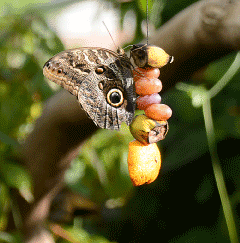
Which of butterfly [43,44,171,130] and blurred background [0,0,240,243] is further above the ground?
butterfly [43,44,171,130]

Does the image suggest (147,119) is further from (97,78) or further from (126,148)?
(126,148)

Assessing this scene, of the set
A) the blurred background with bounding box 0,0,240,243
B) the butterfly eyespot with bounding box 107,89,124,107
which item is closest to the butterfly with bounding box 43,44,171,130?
the butterfly eyespot with bounding box 107,89,124,107

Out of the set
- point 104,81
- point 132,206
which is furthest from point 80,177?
point 104,81

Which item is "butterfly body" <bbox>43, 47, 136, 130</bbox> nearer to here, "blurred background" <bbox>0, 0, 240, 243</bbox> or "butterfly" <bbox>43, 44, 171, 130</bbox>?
"butterfly" <bbox>43, 44, 171, 130</bbox>

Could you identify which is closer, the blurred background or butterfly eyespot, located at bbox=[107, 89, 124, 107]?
butterfly eyespot, located at bbox=[107, 89, 124, 107]

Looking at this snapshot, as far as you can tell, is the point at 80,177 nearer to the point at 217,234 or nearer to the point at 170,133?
the point at 170,133

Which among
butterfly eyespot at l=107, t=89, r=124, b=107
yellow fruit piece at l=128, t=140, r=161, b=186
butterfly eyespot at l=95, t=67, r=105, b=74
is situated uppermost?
butterfly eyespot at l=95, t=67, r=105, b=74

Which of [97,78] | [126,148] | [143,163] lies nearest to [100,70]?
[97,78]
